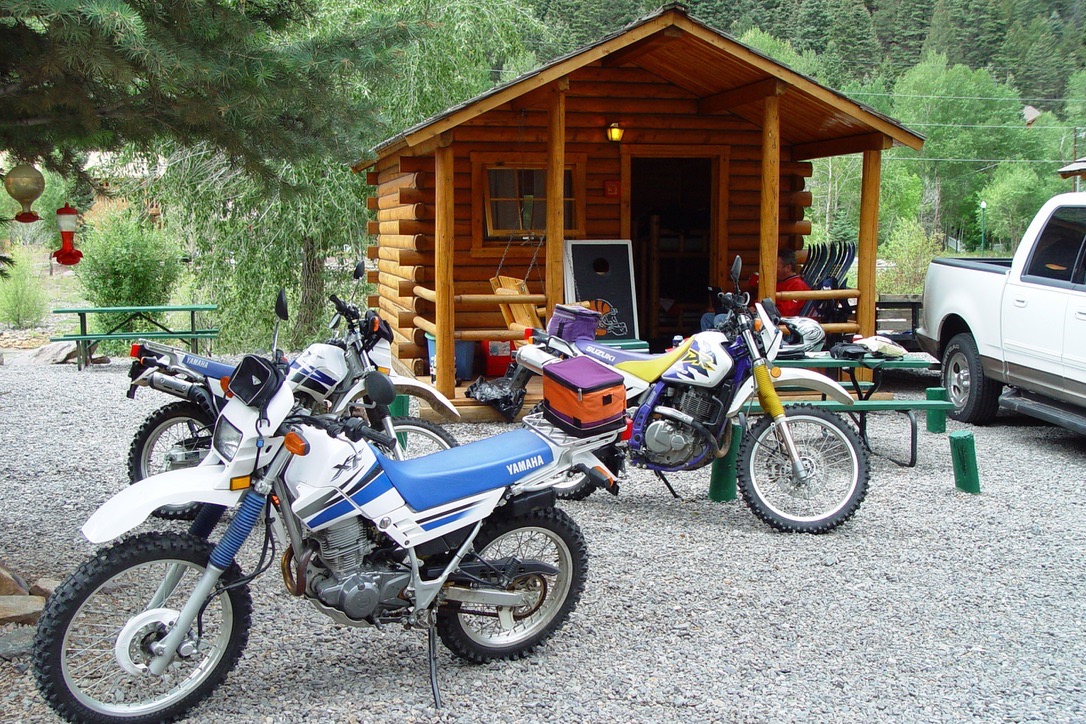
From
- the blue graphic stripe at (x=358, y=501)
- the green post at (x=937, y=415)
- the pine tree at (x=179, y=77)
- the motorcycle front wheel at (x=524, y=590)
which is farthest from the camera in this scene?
the green post at (x=937, y=415)

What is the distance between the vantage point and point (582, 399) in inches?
165

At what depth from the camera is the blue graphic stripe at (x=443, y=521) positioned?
12.3ft

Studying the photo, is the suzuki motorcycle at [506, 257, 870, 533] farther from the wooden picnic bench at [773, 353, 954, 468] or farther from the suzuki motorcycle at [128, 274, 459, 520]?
the suzuki motorcycle at [128, 274, 459, 520]

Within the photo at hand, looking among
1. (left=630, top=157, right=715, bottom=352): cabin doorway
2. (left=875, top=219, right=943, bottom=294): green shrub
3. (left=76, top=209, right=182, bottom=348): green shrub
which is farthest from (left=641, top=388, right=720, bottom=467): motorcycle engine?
(left=875, top=219, right=943, bottom=294): green shrub

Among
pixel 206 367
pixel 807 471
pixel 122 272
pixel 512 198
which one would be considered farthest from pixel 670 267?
pixel 122 272

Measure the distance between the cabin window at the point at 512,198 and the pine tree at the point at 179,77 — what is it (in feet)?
19.5

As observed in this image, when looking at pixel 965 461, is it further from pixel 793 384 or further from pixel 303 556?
pixel 303 556

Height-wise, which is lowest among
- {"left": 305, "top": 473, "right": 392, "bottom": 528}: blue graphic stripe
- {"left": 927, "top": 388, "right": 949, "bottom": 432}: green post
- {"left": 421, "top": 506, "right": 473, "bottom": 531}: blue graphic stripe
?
{"left": 927, "top": 388, "right": 949, "bottom": 432}: green post

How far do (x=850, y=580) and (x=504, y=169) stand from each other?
7.11 meters

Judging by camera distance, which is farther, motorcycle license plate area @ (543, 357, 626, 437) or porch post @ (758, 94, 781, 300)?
porch post @ (758, 94, 781, 300)

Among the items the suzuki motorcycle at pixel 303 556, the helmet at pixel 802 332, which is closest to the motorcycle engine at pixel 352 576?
the suzuki motorcycle at pixel 303 556

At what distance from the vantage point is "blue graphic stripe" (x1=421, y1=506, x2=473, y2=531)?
148 inches

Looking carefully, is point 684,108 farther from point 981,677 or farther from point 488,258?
point 981,677

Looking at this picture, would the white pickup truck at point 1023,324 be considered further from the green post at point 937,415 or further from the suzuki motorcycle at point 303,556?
the suzuki motorcycle at point 303,556
